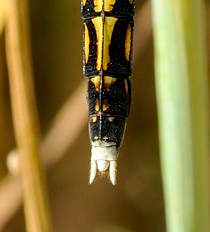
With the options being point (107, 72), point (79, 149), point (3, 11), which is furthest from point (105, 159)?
point (79, 149)

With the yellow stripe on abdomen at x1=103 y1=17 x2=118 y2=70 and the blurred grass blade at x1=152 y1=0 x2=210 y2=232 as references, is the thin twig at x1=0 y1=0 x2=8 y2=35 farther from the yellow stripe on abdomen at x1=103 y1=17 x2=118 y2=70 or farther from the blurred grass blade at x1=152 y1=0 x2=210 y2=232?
the blurred grass blade at x1=152 y1=0 x2=210 y2=232

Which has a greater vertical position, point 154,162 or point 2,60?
point 2,60

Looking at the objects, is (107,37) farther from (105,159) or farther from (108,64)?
(105,159)

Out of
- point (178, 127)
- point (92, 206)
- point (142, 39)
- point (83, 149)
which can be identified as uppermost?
point (142, 39)

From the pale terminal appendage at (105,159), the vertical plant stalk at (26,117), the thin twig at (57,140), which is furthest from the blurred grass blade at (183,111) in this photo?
the thin twig at (57,140)

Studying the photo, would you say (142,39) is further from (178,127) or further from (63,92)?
(178,127)

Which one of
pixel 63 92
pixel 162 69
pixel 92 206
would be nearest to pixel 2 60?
pixel 63 92
